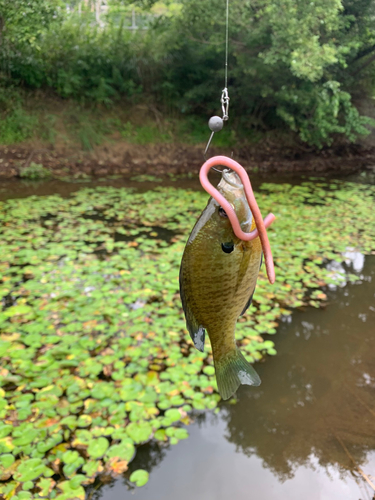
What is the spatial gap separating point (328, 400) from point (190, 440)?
3.76 feet

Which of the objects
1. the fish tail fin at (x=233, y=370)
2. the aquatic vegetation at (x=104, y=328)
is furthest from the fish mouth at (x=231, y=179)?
the aquatic vegetation at (x=104, y=328)

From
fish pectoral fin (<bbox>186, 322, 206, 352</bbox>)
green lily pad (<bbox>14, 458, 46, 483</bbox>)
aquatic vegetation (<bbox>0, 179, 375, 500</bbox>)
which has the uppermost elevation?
fish pectoral fin (<bbox>186, 322, 206, 352</bbox>)

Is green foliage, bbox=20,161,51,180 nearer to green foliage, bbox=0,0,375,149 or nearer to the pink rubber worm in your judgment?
green foliage, bbox=0,0,375,149

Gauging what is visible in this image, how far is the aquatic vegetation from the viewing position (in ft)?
8.16

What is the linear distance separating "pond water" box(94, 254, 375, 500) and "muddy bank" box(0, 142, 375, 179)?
6.86 metres

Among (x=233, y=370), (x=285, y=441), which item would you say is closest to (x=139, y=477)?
(x=285, y=441)

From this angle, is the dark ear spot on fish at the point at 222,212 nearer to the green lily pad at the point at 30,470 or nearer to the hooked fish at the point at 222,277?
the hooked fish at the point at 222,277

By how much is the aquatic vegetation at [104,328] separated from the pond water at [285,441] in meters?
0.13

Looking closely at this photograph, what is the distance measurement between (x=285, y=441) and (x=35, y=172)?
7.67 m

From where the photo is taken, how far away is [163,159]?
383 inches

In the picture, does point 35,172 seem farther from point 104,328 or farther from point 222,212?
point 222,212

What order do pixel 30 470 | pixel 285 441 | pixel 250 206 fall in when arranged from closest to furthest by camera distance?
pixel 250 206
pixel 30 470
pixel 285 441

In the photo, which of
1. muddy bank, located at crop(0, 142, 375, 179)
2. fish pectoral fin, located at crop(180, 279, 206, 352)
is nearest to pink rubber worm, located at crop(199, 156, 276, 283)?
fish pectoral fin, located at crop(180, 279, 206, 352)

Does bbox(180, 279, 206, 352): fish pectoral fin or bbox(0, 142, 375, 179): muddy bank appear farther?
bbox(0, 142, 375, 179): muddy bank
